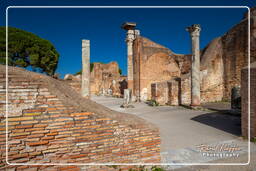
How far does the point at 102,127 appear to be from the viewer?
2240 mm

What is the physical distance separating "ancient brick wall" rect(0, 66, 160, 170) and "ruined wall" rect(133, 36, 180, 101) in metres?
11.0

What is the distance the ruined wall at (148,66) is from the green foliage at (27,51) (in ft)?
39.8

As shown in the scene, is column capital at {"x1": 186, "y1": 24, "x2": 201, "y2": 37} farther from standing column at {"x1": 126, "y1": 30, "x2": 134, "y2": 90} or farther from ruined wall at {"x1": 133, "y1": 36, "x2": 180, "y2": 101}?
A: ruined wall at {"x1": 133, "y1": 36, "x2": 180, "y2": 101}

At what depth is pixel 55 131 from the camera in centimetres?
203

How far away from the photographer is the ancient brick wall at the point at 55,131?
190cm

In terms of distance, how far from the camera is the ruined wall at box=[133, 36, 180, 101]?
44.5 feet

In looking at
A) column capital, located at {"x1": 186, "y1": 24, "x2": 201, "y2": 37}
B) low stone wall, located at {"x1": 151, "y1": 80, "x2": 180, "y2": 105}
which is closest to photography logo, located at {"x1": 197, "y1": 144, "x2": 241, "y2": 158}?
low stone wall, located at {"x1": 151, "y1": 80, "x2": 180, "y2": 105}

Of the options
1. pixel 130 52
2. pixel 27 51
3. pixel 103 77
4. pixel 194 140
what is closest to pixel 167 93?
pixel 130 52

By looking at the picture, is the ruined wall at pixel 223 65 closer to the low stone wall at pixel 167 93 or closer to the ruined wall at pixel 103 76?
the low stone wall at pixel 167 93

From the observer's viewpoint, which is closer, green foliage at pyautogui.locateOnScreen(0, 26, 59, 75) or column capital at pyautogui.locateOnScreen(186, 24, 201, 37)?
column capital at pyautogui.locateOnScreen(186, 24, 201, 37)

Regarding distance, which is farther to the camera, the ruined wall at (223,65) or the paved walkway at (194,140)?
the ruined wall at (223,65)

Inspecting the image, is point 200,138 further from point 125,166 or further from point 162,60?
point 162,60

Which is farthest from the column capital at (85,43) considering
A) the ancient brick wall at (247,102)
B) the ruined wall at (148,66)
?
the ancient brick wall at (247,102)

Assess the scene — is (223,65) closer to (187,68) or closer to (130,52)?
(187,68)
